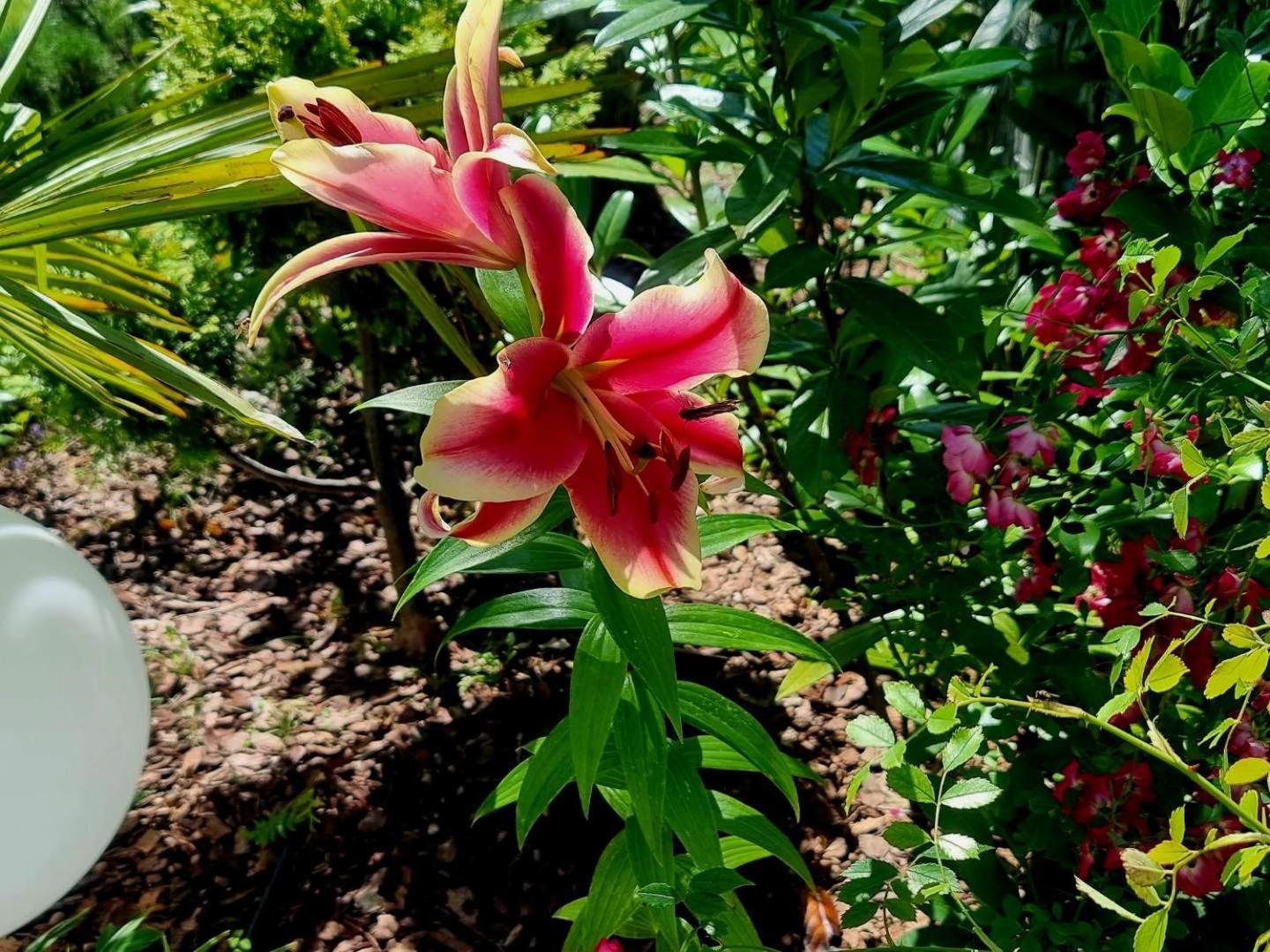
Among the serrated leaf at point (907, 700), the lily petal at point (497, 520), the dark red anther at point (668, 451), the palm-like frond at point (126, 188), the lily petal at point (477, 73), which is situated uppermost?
the palm-like frond at point (126, 188)

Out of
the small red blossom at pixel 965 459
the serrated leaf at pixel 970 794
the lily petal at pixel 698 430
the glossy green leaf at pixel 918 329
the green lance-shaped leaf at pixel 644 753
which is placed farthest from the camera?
the glossy green leaf at pixel 918 329

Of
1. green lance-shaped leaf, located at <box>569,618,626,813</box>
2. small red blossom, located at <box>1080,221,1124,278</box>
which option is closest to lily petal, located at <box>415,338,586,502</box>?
green lance-shaped leaf, located at <box>569,618,626,813</box>

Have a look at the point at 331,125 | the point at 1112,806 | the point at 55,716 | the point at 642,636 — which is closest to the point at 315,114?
the point at 331,125

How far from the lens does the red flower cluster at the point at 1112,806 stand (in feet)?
3.30

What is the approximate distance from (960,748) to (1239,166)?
68cm

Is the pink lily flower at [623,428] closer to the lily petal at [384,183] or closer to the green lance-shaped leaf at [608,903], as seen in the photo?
the lily petal at [384,183]

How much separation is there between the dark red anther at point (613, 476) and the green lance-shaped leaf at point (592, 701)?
0.23 meters

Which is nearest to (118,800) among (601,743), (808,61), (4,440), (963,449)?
(601,743)

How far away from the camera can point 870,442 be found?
4.23 feet

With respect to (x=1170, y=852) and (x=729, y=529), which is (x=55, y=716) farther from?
(x=1170, y=852)

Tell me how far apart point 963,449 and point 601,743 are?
504 millimetres

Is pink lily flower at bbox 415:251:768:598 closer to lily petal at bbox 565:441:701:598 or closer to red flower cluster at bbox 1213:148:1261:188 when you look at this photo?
lily petal at bbox 565:441:701:598

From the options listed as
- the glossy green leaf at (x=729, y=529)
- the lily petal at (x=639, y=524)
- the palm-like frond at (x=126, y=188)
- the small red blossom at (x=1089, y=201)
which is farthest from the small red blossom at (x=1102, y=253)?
the lily petal at (x=639, y=524)

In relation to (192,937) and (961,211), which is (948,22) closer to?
(961,211)
